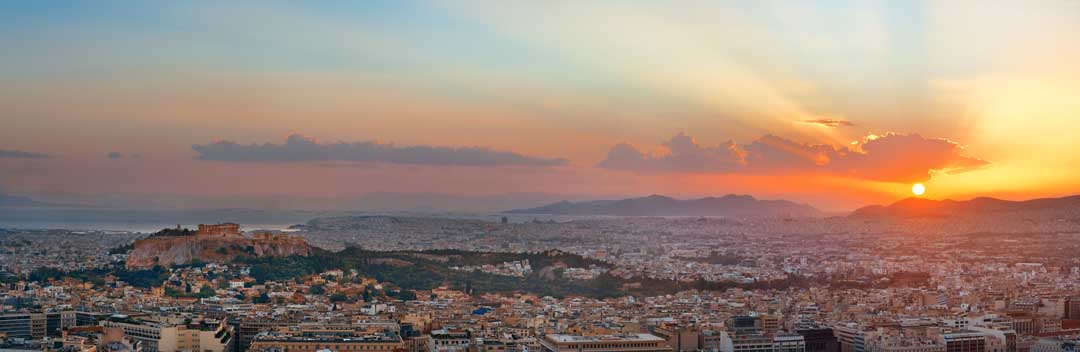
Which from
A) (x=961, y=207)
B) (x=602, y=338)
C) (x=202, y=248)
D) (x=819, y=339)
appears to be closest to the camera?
(x=602, y=338)

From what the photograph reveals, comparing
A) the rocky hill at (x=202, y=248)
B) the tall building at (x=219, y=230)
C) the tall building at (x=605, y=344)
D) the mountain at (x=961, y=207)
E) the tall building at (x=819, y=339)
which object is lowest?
the tall building at (x=819, y=339)

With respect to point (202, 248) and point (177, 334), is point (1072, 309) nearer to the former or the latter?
point (177, 334)

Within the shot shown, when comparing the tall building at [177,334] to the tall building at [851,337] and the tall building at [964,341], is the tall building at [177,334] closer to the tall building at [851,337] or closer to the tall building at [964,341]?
the tall building at [851,337]

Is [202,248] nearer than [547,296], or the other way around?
[547,296]

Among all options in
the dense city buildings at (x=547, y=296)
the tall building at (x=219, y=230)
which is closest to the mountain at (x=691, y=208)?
the dense city buildings at (x=547, y=296)

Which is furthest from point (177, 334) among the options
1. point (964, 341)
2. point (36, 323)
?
point (964, 341)

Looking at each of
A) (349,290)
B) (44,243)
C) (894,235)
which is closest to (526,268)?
(349,290)

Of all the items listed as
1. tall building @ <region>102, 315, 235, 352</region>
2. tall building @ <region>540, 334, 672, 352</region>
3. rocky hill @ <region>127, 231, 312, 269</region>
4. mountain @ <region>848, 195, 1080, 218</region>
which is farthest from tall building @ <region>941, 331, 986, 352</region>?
mountain @ <region>848, 195, 1080, 218</region>
